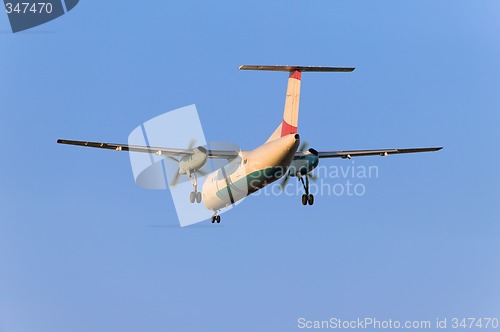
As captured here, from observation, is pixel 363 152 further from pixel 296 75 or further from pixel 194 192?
pixel 194 192

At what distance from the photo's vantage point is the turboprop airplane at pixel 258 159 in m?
51.4

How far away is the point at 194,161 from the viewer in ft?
188

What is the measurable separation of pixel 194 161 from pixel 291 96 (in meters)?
6.62

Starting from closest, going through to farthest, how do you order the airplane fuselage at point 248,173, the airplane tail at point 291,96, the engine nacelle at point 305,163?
1. the airplane fuselage at point 248,173
2. the airplane tail at point 291,96
3. the engine nacelle at point 305,163

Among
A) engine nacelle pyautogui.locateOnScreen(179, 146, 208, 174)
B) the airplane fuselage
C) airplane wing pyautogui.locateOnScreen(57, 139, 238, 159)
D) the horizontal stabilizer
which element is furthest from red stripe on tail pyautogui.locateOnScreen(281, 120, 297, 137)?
engine nacelle pyautogui.locateOnScreen(179, 146, 208, 174)

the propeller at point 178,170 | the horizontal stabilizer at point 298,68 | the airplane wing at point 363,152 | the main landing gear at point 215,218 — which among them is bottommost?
the main landing gear at point 215,218

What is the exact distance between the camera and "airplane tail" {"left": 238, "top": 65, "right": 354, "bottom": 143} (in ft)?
175

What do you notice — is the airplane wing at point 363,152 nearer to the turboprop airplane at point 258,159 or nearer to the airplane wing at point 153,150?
the turboprop airplane at point 258,159

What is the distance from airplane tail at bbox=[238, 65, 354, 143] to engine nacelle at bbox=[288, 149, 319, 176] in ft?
7.91

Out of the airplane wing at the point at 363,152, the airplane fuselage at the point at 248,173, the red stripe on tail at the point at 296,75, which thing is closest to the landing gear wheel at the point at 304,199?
the airplane wing at the point at 363,152

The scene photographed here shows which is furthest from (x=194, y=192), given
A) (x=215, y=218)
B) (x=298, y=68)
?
(x=298, y=68)

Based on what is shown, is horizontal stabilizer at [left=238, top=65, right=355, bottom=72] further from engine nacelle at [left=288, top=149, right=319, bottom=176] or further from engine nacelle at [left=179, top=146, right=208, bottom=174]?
engine nacelle at [left=179, top=146, right=208, bottom=174]

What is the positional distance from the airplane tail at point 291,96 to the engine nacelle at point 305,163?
94.9 inches

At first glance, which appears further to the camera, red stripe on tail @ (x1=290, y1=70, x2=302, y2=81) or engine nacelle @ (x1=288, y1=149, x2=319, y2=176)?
engine nacelle @ (x1=288, y1=149, x2=319, y2=176)
